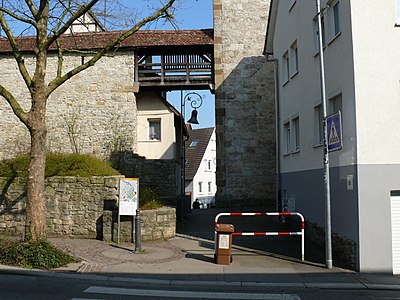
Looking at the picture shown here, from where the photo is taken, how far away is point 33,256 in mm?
9422

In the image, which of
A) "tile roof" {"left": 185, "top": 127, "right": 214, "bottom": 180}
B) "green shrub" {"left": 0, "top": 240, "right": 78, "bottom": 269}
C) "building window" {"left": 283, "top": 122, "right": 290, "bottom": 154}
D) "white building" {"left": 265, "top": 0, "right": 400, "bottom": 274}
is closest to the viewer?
"green shrub" {"left": 0, "top": 240, "right": 78, "bottom": 269}

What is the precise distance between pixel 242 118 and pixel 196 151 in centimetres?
2313

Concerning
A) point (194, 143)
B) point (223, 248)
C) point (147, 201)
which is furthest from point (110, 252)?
point (194, 143)

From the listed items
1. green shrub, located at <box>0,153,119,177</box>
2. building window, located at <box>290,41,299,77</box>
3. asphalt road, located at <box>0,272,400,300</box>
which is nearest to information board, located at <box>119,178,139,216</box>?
green shrub, located at <box>0,153,119,177</box>

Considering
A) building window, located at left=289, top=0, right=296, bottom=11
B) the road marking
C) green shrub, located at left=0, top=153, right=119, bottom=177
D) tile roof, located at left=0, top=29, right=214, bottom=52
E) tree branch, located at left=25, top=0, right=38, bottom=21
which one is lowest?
the road marking

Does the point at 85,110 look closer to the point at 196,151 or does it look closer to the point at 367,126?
the point at 367,126

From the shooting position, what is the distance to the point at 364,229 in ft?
31.1

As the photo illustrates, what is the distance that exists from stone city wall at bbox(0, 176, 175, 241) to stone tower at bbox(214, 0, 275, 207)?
10.1m

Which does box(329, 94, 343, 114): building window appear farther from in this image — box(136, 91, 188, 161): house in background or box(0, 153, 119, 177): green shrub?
box(136, 91, 188, 161): house in background

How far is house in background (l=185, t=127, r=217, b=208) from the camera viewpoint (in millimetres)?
43656

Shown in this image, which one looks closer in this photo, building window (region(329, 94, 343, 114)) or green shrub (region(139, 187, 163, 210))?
building window (region(329, 94, 343, 114))

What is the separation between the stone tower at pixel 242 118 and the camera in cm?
2333

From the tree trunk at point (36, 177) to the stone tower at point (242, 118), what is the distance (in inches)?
554

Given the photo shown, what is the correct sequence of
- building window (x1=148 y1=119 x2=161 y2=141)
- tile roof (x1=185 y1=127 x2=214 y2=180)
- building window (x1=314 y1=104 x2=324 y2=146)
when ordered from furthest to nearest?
tile roof (x1=185 y1=127 x2=214 y2=180), building window (x1=148 y1=119 x2=161 y2=141), building window (x1=314 y1=104 x2=324 y2=146)
